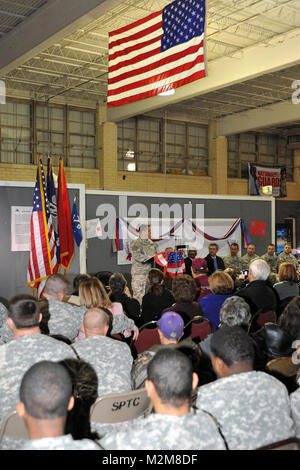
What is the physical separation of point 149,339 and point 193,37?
4080mm

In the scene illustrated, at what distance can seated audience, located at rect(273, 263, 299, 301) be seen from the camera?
20.5 ft

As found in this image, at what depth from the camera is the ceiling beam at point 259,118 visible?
54.7 ft

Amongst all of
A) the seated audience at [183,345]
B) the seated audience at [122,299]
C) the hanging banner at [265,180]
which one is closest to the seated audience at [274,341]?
the seated audience at [183,345]

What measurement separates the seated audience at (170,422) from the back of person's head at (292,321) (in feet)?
6.95

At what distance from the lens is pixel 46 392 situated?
1.96 meters

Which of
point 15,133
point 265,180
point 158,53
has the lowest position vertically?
point 265,180

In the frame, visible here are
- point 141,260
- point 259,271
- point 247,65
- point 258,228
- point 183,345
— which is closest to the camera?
point 183,345

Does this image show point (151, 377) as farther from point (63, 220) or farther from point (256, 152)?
point (256, 152)

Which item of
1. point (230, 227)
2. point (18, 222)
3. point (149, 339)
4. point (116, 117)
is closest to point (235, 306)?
point (149, 339)

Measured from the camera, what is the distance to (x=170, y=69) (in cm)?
688

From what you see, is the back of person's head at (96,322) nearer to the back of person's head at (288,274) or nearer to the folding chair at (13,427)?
the folding chair at (13,427)

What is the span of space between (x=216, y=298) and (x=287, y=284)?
1339 millimetres

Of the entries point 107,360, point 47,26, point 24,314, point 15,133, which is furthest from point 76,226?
point 15,133

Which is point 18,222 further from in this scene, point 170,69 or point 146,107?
point 146,107
